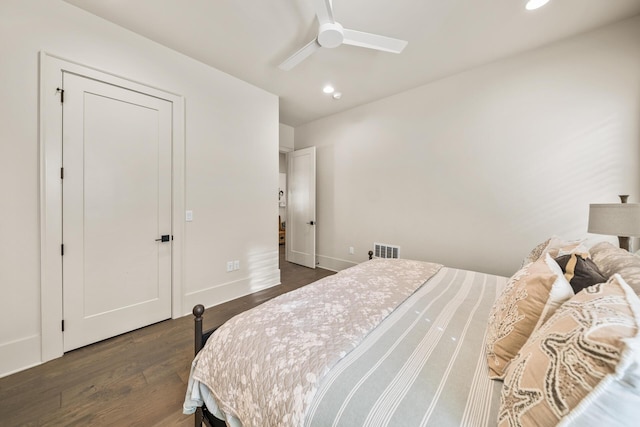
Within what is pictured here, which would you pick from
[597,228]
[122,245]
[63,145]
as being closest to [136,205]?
[122,245]

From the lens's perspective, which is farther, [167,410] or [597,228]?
[597,228]

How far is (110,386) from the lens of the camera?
62.1 inches

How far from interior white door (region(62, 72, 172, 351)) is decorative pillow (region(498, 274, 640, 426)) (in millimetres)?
2864

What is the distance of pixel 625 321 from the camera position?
533 millimetres

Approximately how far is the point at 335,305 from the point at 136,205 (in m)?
2.23

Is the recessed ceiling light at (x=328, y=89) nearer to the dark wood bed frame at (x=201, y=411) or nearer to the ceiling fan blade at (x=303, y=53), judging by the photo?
the ceiling fan blade at (x=303, y=53)

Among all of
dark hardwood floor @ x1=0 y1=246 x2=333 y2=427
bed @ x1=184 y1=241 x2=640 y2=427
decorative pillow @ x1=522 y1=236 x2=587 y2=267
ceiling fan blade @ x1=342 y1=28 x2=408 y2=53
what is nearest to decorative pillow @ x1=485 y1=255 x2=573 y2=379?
bed @ x1=184 y1=241 x2=640 y2=427

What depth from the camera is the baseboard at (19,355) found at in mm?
1680

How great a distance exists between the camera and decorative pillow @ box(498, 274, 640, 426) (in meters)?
0.44

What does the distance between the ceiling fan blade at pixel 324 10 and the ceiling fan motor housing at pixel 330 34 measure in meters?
0.03

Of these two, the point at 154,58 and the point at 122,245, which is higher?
the point at 154,58

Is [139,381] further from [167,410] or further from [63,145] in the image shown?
[63,145]

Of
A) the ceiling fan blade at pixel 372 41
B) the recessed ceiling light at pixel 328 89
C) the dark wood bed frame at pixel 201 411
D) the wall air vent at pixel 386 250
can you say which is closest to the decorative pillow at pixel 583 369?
the dark wood bed frame at pixel 201 411

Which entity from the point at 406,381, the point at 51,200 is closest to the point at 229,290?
the point at 51,200
